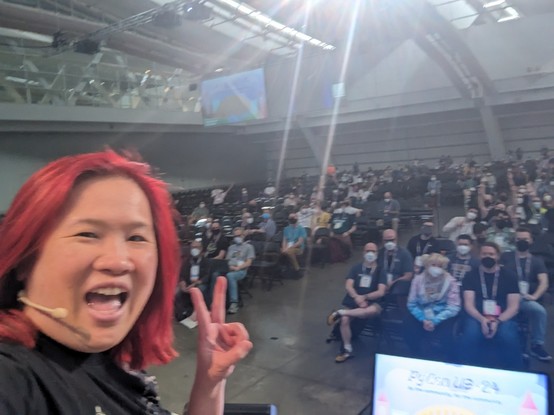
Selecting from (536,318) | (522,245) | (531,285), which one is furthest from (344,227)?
(536,318)

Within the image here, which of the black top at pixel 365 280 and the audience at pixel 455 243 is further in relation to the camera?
the black top at pixel 365 280

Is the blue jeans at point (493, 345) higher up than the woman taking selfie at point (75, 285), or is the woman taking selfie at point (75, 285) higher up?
the woman taking selfie at point (75, 285)

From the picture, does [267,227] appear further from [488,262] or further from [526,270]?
[488,262]

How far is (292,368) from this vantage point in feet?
13.5

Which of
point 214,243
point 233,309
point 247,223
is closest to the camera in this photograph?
point 233,309

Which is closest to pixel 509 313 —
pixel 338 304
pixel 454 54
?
pixel 338 304

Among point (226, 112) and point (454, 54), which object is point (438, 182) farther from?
point (226, 112)

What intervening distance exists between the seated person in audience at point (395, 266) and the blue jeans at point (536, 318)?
1.08 metres

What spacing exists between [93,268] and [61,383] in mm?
190

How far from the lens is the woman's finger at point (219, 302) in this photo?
41.4 inches

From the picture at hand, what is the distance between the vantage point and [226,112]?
15.7 metres

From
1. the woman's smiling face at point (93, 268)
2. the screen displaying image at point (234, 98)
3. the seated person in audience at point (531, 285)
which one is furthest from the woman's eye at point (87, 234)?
the screen displaying image at point (234, 98)

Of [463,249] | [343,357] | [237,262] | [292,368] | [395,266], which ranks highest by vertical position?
[463,249]

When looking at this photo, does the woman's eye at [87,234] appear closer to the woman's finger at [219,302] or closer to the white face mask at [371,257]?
the woman's finger at [219,302]
